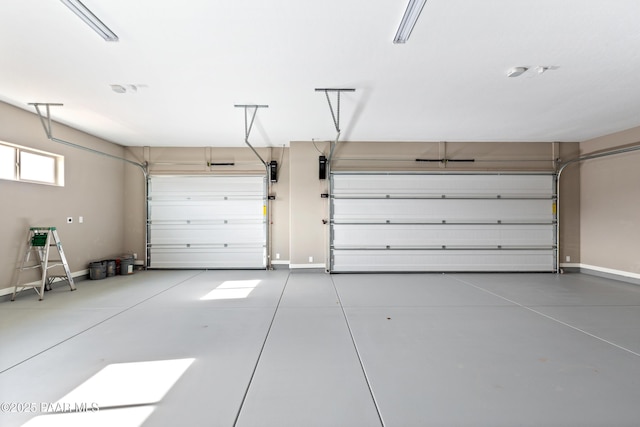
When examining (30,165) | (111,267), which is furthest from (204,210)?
(30,165)

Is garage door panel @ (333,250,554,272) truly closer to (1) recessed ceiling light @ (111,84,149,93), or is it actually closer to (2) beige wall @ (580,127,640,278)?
(2) beige wall @ (580,127,640,278)

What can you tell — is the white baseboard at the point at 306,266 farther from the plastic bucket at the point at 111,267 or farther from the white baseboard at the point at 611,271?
the white baseboard at the point at 611,271

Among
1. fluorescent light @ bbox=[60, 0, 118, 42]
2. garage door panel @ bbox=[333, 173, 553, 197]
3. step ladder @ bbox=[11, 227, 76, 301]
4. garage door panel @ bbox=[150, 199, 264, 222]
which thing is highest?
fluorescent light @ bbox=[60, 0, 118, 42]

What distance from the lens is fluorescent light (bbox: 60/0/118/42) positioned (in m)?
2.26

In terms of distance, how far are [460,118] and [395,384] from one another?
454 cm

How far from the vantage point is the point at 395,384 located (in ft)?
7.14

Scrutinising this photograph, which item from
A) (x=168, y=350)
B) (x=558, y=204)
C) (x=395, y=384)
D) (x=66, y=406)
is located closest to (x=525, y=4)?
(x=395, y=384)

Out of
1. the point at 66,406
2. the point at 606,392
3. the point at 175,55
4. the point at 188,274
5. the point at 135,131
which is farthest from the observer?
the point at 188,274

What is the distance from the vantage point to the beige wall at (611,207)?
5.50 m

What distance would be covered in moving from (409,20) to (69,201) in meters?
6.45

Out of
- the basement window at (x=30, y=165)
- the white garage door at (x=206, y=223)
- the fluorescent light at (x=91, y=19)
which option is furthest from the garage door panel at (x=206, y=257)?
the fluorescent light at (x=91, y=19)

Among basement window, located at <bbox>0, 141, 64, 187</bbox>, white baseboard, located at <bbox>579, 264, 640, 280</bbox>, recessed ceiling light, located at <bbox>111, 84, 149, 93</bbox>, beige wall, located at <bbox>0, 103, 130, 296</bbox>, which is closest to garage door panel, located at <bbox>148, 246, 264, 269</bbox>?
beige wall, located at <bbox>0, 103, 130, 296</bbox>

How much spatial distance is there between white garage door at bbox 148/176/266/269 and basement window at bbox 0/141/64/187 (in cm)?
183

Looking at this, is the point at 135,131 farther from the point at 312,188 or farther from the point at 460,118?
the point at 460,118
